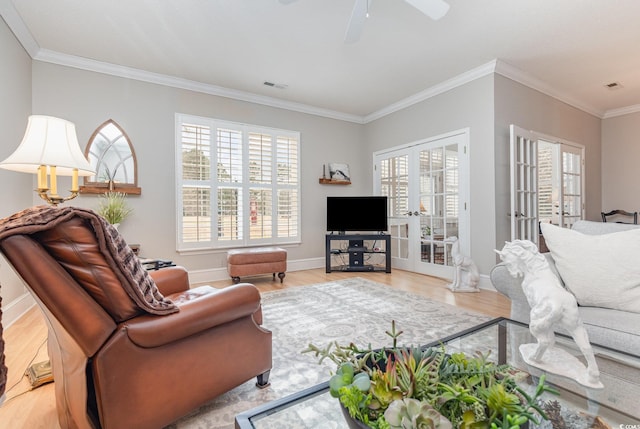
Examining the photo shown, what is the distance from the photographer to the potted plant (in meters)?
3.37

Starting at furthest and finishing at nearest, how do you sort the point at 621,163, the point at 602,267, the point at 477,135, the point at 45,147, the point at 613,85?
1. the point at 621,163
2. the point at 613,85
3. the point at 477,135
4. the point at 45,147
5. the point at 602,267

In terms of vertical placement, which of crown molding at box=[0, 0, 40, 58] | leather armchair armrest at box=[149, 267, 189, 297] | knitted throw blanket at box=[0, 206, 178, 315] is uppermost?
crown molding at box=[0, 0, 40, 58]

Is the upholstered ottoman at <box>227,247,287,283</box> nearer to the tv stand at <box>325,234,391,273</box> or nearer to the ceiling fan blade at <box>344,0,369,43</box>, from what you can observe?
→ the tv stand at <box>325,234,391,273</box>

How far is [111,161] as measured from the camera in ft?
11.9

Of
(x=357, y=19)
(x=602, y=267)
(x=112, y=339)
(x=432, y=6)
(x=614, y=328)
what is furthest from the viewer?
(x=357, y=19)

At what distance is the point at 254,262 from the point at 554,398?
3414 millimetres

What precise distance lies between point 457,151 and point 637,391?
11.4 feet

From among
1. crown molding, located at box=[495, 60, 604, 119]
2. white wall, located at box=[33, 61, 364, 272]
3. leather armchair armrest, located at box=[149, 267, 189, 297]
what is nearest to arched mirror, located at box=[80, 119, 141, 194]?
white wall, located at box=[33, 61, 364, 272]

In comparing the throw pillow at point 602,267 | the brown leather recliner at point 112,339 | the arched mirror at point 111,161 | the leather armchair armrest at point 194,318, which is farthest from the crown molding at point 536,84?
the arched mirror at point 111,161

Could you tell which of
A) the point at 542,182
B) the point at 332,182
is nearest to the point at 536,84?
the point at 542,182

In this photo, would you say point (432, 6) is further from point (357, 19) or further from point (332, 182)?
point (332, 182)

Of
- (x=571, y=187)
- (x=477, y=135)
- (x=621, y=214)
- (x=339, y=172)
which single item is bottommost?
(x=621, y=214)

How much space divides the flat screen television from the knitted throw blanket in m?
3.68

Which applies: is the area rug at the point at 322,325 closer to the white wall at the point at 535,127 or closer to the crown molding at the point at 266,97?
the white wall at the point at 535,127
